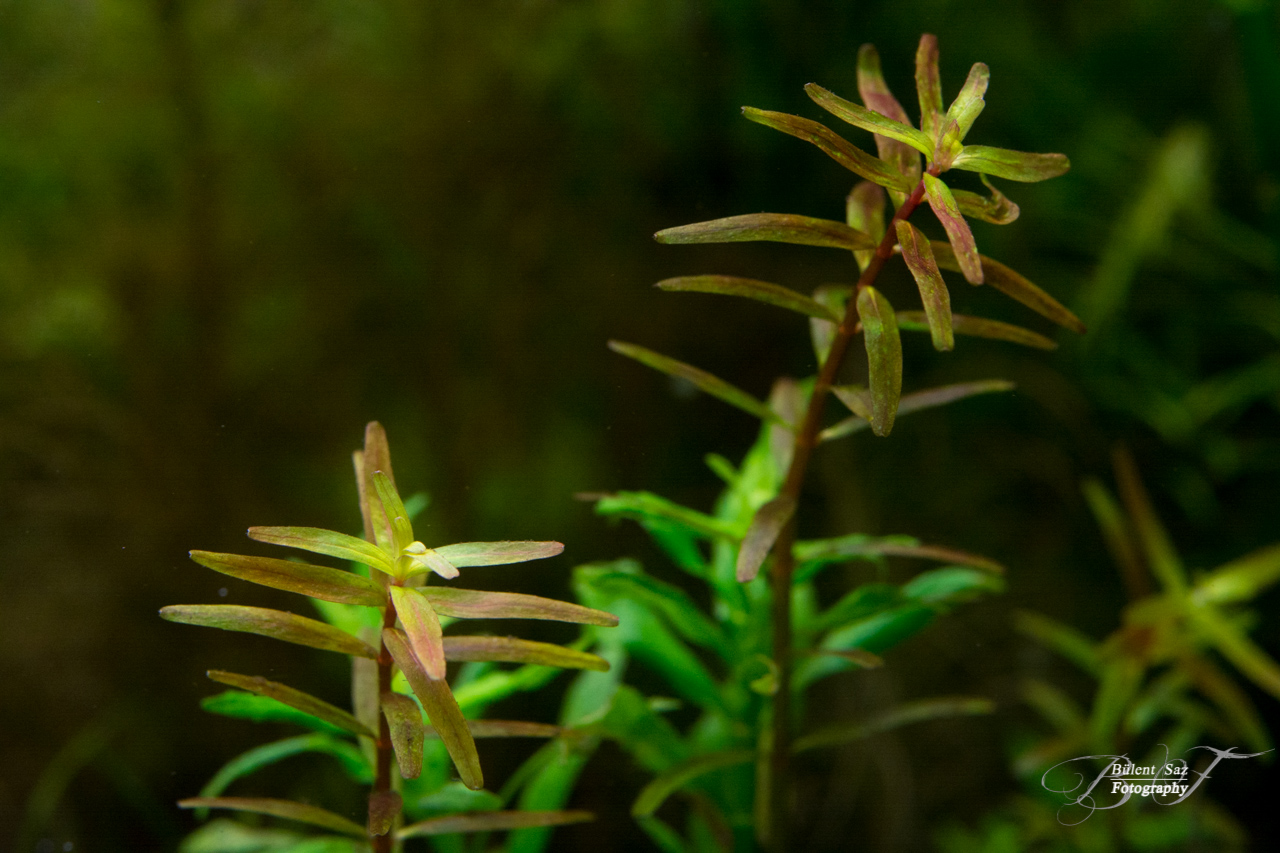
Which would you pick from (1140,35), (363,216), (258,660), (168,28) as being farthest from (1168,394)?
(168,28)

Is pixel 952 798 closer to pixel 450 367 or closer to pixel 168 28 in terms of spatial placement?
pixel 450 367

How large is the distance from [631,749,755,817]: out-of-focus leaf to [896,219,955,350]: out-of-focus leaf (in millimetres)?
296

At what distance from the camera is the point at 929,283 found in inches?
13.9

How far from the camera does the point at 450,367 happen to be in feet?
3.37

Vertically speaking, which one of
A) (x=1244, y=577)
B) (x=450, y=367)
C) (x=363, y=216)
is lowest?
(x=1244, y=577)

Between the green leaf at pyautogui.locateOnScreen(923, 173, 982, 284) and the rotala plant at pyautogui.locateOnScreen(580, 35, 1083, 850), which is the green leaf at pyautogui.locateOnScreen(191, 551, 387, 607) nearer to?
the rotala plant at pyautogui.locateOnScreen(580, 35, 1083, 850)

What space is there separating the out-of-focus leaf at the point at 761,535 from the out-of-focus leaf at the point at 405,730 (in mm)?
147

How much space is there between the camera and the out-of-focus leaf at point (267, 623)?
33cm

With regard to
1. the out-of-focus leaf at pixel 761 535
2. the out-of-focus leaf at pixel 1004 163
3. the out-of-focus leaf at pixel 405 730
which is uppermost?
→ the out-of-focus leaf at pixel 1004 163

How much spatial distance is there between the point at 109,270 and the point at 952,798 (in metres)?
1.23

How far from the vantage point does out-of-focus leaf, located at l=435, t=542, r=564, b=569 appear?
35 centimetres
